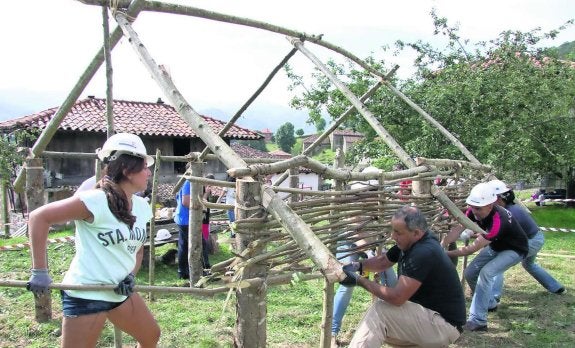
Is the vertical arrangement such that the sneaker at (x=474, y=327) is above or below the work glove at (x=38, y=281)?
below

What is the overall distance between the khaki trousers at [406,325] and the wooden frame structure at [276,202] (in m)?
0.30

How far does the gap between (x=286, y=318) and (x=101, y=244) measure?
2.89 m

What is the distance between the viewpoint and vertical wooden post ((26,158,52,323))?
4496 millimetres

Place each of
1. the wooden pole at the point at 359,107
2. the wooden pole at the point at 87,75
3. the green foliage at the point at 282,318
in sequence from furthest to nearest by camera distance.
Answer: the wooden pole at the point at 359,107
the green foliage at the point at 282,318
the wooden pole at the point at 87,75

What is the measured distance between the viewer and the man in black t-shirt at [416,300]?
3019 mm

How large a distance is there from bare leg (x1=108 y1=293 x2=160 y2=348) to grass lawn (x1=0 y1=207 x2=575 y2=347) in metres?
0.74

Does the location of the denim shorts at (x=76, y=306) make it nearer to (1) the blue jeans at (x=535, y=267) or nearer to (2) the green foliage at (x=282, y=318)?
(2) the green foliage at (x=282, y=318)

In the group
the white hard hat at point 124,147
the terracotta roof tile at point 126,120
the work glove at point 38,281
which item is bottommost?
the work glove at point 38,281

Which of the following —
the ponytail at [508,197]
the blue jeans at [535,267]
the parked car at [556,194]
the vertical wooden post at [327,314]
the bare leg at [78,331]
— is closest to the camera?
the bare leg at [78,331]

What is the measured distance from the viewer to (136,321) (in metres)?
2.73

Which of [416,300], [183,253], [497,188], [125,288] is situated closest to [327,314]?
[416,300]

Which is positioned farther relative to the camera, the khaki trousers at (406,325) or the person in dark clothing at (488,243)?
the person in dark clothing at (488,243)

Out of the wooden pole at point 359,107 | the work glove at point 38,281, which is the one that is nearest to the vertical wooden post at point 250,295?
the work glove at point 38,281

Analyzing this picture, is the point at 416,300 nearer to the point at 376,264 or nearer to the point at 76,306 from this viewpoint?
the point at 376,264
